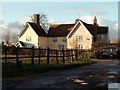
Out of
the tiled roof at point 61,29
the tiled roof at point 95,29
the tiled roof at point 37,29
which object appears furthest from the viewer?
the tiled roof at point 37,29

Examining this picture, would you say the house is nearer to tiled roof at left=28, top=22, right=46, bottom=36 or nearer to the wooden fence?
tiled roof at left=28, top=22, right=46, bottom=36

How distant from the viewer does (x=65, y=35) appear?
260 feet

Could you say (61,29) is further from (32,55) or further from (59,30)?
(32,55)

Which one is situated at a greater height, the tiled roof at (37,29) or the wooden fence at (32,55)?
the tiled roof at (37,29)

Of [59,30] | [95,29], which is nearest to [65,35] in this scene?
[59,30]

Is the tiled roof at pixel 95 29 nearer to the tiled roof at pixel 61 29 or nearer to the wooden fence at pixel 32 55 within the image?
the tiled roof at pixel 61 29

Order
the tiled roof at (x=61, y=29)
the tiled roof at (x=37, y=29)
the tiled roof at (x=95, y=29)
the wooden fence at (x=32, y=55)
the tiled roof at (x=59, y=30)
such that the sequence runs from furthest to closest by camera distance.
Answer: the tiled roof at (x=59, y=30), the tiled roof at (x=37, y=29), the tiled roof at (x=61, y=29), the tiled roof at (x=95, y=29), the wooden fence at (x=32, y=55)

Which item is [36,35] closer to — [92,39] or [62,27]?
[62,27]

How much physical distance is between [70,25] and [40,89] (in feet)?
239

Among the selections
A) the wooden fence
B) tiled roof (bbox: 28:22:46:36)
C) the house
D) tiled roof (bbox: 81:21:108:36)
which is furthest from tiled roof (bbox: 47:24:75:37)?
the wooden fence

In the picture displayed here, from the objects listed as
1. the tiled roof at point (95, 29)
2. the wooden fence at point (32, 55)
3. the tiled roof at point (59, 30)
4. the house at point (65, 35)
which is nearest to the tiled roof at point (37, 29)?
the house at point (65, 35)

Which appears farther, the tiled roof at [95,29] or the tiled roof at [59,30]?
the tiled roof at [59,30]

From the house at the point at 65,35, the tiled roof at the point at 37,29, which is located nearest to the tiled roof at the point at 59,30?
the house at the point at 65,35

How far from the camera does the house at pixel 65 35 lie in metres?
74.2
